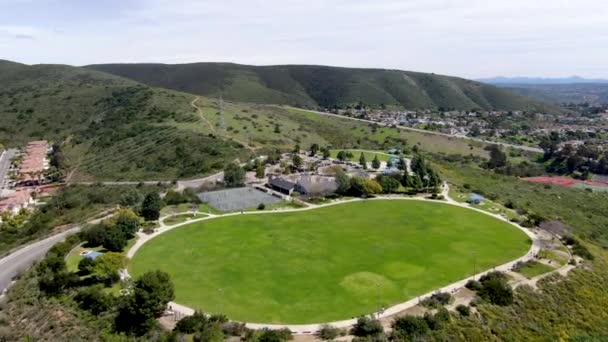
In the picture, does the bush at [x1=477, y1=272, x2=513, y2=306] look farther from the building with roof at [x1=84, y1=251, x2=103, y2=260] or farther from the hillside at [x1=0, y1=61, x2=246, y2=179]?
the hillside at [x1=0, y1=61, x2=246, y2=179]

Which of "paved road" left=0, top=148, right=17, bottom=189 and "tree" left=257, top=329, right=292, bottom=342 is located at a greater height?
"tree" left=257, top=329, right=292, bottom=342

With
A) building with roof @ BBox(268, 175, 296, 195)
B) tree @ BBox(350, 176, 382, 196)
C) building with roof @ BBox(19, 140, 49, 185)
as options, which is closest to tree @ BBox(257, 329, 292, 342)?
building with roof @ BBox(268, 175, 296, 195)

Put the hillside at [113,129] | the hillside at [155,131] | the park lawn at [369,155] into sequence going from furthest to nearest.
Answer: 1. the park lawn at [369,155]
2. the hillside at [155,131]
3. the hillside at [113,129]

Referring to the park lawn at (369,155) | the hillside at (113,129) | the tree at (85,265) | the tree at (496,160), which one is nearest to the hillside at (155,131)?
the hillside at (113,129)

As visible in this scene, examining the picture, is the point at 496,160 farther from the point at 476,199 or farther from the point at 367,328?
the point at 367,328

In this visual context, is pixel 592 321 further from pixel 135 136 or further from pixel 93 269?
pixel 135 136

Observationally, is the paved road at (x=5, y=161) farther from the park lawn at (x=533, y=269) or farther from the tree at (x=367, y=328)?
the park lawn at (x=533, y=269)

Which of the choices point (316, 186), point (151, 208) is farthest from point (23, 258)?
point (316, 186)
